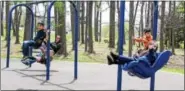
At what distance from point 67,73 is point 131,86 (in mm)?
2960

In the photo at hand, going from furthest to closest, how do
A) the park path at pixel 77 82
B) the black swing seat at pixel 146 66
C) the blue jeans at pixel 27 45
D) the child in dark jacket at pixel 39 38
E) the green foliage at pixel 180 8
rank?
the green foliage at pixel 180 8 → the blue jeans at pixel 27 45 → the child in dark jacket at pixel 39 38 → the park path at pixel 77 82 → the black swing seat at pixel 146 66

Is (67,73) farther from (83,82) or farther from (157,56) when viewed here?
(157,56)

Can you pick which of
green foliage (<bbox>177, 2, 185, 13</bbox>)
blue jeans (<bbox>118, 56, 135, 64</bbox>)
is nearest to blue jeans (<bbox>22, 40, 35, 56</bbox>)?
blue jeans (<bbox>118, 56, 135, 64</bbox>)

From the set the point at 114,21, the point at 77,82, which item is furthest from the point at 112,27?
the point at 77,82

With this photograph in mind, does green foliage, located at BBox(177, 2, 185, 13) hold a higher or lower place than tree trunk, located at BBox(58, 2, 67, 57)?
higher

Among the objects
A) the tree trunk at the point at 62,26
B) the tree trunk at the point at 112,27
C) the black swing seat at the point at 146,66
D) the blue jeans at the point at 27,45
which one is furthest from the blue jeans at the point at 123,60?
the tree trunk at the point at 112,27

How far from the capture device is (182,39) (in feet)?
114

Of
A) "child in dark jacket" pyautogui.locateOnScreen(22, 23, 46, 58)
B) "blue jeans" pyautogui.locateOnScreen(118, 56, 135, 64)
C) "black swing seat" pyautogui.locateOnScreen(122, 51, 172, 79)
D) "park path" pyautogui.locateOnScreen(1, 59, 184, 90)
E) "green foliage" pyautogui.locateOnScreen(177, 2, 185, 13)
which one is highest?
"green foliage" pyautogui.locateOnScreen(177, 2, 185, 13)

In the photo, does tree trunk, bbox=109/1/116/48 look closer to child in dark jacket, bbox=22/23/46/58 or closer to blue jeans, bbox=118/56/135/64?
child in dark jacket, bbox=22/23/46/58

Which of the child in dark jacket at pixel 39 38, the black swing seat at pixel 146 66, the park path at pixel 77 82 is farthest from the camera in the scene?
the child in dark jacket at pixel 39 38

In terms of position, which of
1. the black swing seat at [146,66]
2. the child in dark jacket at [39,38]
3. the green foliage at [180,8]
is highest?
Result: the green foliage at [180,8]

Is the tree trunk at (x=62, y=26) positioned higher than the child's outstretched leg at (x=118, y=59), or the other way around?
the tree trunk at (x=62, y=26)

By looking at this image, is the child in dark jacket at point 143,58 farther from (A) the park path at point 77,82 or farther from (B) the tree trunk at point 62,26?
(B) the tree trunk at point 62,26

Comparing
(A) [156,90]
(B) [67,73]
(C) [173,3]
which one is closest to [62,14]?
→ (C) [173,3]
